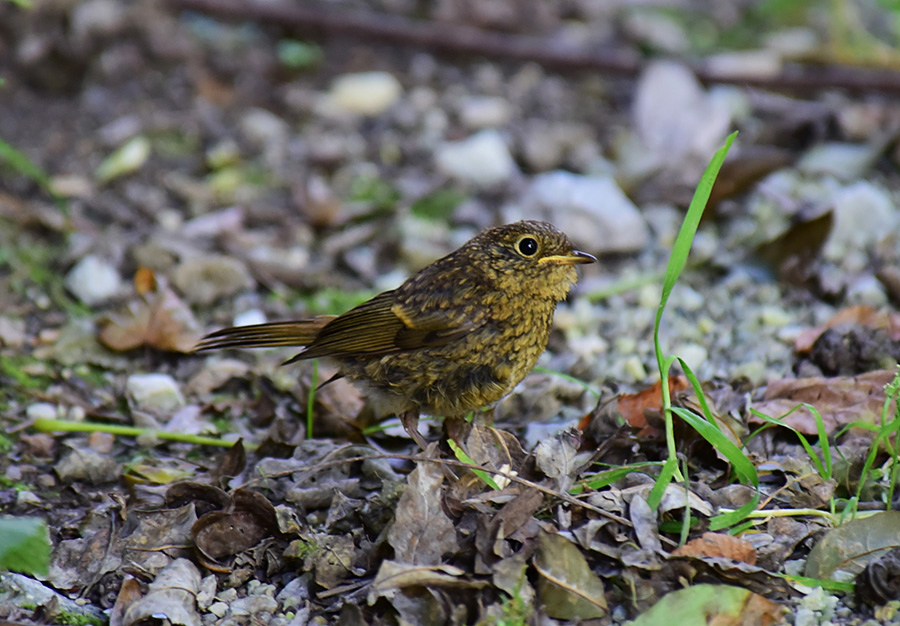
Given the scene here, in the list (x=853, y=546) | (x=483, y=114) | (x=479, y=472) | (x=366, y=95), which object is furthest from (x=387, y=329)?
(x=366, y=95)

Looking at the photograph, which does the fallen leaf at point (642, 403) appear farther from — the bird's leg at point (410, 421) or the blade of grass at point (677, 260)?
the bird's leg at point (410, 421)

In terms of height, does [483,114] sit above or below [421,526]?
above

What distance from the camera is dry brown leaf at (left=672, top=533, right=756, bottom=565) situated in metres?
3.11

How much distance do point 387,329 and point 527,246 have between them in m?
0.68

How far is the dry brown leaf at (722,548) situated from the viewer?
3.11 m

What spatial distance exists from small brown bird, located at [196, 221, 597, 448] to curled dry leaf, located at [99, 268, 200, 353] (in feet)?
2.46

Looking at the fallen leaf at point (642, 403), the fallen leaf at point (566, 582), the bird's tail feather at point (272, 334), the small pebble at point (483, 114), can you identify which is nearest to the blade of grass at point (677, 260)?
the fallen leaf at point (566, 582)

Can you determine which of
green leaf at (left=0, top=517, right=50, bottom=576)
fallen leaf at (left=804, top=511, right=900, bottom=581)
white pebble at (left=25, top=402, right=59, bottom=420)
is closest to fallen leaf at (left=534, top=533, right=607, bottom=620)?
fallen leaf at (left=804, top=511, right=900, bottom=581)

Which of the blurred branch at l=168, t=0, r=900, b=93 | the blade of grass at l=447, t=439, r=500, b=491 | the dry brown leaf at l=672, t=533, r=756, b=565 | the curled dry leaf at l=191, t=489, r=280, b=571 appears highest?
the blurred branch at l=168, t=0, r=900, b=93

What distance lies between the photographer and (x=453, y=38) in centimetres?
802

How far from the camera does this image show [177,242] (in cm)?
595

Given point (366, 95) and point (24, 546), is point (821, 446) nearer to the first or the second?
point (24, 546)

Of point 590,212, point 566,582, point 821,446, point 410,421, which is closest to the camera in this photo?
point 566,582

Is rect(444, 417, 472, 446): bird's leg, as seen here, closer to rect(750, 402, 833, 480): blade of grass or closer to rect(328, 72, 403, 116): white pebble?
rect(750, 402, 833, 480): blade of grass
